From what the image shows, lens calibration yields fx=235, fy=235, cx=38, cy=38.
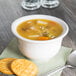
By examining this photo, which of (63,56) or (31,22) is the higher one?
(31,22)

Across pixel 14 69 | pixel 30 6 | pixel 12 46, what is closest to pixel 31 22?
pixel 12 46

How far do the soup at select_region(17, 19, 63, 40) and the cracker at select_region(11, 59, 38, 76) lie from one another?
0.30 ft

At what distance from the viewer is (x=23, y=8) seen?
4.52 feet

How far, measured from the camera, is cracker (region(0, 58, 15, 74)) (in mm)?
817

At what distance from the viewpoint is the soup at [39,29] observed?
0.87m

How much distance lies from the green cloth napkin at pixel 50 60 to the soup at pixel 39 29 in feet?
0.32

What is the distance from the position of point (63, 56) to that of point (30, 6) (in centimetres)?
56

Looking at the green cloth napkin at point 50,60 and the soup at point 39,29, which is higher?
the soup at point 39,29

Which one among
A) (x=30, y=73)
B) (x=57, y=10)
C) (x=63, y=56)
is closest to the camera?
(x=30, y=73)

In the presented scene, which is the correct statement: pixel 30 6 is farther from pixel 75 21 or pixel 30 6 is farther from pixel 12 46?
pixel 12 46

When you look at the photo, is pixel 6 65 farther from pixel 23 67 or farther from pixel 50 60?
pixel 50 60

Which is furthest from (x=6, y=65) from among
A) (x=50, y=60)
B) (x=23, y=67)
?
(x=50, y=60)

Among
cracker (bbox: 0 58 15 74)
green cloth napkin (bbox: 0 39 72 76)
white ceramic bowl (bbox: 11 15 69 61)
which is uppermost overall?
white ceramic bowl (bbox: 11 15 69 61)

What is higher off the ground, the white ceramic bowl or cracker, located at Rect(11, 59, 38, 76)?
the white ceramic bowl
